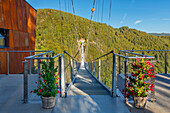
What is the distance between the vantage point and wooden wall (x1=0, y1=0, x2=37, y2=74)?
21.2ft

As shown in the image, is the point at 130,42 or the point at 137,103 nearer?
the point at 137,103

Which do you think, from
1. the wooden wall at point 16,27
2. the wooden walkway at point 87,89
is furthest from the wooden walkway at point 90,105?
the wooden wall at point 16,27

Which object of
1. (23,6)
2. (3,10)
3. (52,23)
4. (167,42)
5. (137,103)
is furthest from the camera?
(167,42)

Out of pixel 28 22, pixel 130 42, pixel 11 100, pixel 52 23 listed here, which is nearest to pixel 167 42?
pixel 130 42

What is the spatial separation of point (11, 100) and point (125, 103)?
6.94ft

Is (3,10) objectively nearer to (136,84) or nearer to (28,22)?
(28,22)

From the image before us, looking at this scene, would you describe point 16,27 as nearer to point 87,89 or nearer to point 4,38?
point 4,38

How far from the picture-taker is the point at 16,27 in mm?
7520

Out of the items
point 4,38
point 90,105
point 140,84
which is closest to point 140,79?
point 140,84

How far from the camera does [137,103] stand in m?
2.36

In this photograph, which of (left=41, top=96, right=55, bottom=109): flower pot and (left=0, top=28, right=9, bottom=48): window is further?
(left=0, top=28, right=9, bottom=48): window

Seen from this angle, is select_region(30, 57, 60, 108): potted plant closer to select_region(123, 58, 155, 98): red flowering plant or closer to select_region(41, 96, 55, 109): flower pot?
select_region(41, 96, 55, 109): flower pot

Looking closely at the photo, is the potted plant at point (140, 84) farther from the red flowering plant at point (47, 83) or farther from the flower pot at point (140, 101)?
the red flowering plant at point (47, 83)

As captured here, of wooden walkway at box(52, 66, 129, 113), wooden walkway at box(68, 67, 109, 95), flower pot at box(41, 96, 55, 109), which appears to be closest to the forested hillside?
wooden walkway at box(68, 67, 109, 95)
